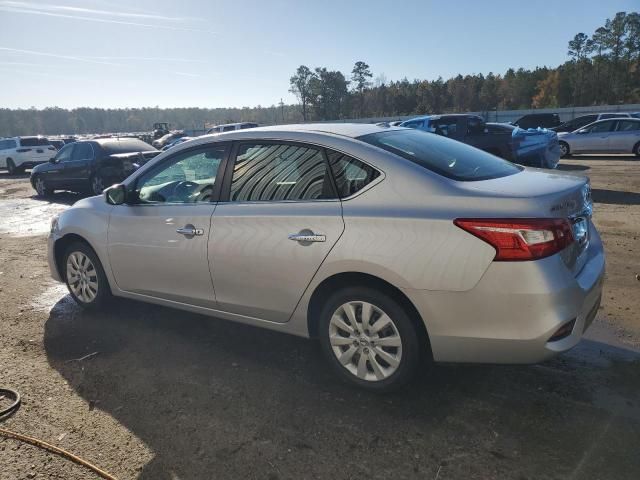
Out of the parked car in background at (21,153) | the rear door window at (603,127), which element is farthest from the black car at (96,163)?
the rear door window at (603,127)

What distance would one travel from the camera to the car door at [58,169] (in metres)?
14.0

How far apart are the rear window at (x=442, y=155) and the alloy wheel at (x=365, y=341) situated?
98cm

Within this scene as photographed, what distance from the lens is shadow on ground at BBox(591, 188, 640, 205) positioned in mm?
9212

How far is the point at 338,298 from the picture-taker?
3141 mm

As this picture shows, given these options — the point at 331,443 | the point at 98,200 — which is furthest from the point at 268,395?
the point at 98,200

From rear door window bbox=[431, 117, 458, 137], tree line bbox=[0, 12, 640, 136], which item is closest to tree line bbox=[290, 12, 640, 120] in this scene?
tree line bbox=[0, 12, 640, 136]

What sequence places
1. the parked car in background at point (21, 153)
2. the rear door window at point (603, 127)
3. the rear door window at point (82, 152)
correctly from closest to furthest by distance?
the rear door window at point (82, 152) < the rear door window at point (603, 127) < the parked car in background at point (21, 153)

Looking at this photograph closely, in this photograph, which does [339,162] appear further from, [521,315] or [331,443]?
[331,443]

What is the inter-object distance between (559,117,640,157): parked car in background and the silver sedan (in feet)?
55.1

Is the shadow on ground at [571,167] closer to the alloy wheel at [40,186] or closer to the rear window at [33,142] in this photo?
the alloy wheel at [40,186]

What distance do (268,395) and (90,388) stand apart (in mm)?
1293

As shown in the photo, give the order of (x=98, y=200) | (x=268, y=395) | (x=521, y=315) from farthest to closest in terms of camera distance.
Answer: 1. (x=98, y=200)
2. (x=268, y=395)
3. (x=521, y=315)

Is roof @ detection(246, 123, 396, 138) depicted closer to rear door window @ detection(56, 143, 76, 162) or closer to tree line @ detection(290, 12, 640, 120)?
rear door window @ detection(56, 143, 76, 162)

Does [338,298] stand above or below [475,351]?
above
